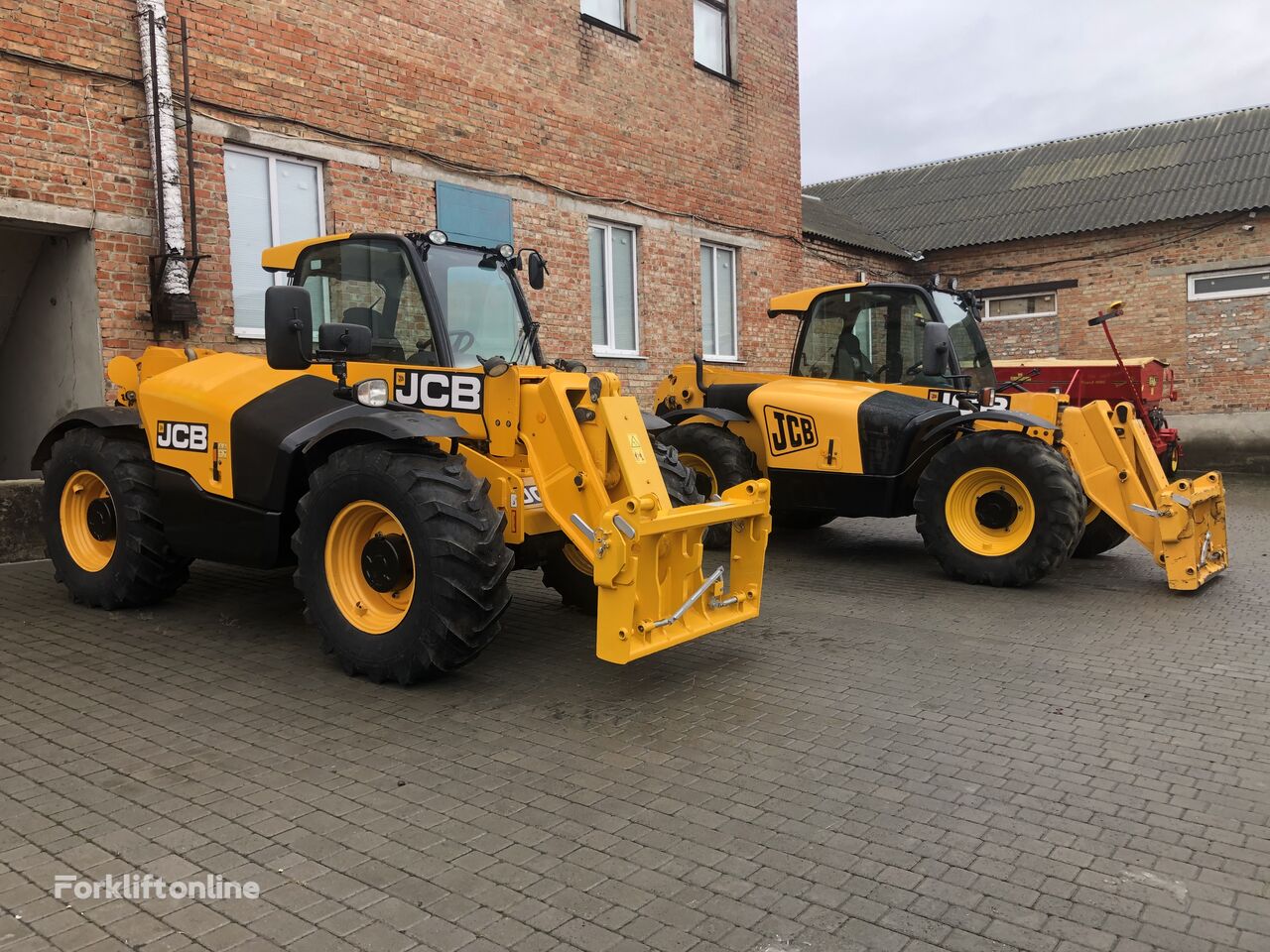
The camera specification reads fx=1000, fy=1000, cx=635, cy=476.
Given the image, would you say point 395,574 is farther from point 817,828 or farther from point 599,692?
point 817,828

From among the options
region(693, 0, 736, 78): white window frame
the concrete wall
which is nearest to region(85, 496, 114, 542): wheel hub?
the concrete wall

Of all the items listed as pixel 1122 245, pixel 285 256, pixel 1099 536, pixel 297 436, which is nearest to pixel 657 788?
pixel 297 436

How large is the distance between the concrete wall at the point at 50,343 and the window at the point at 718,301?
8.48 metres

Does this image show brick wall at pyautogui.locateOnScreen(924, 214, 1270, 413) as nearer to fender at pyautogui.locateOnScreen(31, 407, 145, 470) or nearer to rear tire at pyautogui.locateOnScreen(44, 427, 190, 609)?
fender at pyautogui.locateOnScreen(31, 407, 145, 470)

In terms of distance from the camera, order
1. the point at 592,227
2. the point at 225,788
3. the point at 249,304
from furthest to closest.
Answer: the point at 592,227 < the point at 249,304 < the point at 225,788

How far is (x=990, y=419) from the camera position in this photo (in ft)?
26.1

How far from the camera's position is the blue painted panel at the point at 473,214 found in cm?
1092

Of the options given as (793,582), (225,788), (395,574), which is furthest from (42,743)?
(793,582)

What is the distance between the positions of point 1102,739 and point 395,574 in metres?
3.38

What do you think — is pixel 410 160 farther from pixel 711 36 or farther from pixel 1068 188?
pixel 1068 188

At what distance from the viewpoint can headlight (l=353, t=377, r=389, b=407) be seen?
17.5 feet

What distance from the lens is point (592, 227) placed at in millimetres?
13000

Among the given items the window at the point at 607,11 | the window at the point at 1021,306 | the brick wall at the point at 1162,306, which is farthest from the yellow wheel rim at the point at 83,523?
the brick wall at the point at 1162,306

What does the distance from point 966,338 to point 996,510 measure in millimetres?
1914
